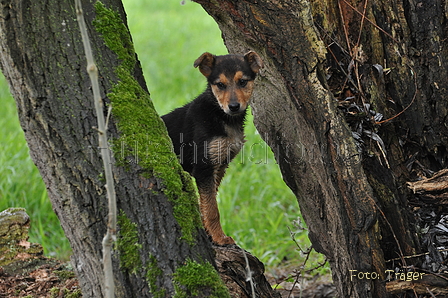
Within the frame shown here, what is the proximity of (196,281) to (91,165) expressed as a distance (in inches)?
31.2

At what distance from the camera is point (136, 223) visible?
2.59 metres

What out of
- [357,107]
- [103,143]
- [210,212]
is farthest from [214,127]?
[103,143]

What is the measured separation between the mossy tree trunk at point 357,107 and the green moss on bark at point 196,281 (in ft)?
3.08

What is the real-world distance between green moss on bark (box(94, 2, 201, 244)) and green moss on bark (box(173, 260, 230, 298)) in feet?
0.49

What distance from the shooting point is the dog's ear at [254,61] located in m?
4.06

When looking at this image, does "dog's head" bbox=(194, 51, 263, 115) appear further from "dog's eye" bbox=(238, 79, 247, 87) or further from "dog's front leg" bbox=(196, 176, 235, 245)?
"dog's front leg" bbox=(196, 176, 235, 245)

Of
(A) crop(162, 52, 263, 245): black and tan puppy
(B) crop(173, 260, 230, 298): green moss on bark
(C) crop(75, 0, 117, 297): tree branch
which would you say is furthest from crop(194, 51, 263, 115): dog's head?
(C) crop(75, 0, 117, 297): tree branch

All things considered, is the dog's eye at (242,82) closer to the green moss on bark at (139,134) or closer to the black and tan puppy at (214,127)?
the black and tan puppy at (214,127)

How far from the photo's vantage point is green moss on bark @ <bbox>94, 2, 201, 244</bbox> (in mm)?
2689

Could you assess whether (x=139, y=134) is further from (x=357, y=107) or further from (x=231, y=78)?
(x=231, y=78)

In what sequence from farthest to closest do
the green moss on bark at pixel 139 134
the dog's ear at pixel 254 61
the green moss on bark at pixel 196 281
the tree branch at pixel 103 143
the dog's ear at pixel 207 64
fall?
1. the dog's ear at pixel 207 64
2. the dog's ear at pixel 254 61
3. the green moss on bark at pixel 139 134
4. the green moss on bark at pixel 196 281
5. the tree branch at pixel 103 143

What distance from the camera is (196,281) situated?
259 cm

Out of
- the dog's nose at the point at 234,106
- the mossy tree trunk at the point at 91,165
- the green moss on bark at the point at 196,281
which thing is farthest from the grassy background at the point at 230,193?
the mossy tree trunk at the point at 91,165

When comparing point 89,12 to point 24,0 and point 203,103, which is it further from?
point 203,103
